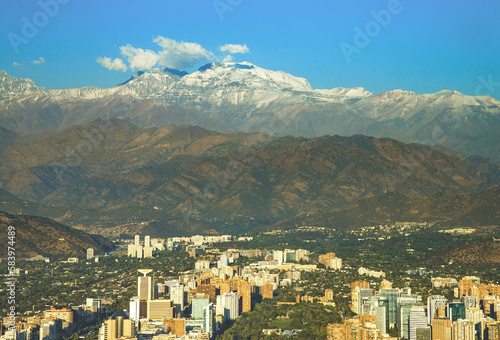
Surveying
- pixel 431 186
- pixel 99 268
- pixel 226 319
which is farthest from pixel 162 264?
pixel 431 186

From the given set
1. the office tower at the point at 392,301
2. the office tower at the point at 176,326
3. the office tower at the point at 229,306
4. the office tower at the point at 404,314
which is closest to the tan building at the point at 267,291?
the office tower at the point at 229,306

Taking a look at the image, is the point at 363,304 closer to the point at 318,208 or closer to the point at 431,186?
the point at 318,208

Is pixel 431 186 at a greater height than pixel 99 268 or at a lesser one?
greater

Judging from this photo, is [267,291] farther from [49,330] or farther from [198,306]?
[49,330]

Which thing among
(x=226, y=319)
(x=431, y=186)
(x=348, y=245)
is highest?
(x=431, y=186)

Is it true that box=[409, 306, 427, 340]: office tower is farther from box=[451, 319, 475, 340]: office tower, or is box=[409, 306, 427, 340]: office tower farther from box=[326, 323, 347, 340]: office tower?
box=[326, 323, 347, 340]: office tower

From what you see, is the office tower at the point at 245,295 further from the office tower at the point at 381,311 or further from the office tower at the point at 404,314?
the office tower at the point at 404,314

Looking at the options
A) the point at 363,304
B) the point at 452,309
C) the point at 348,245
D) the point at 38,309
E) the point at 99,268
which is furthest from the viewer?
the point at 348,245

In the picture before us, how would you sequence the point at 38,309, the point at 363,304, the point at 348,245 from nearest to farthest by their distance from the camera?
the point at 363,304 < the point at 38,309 < the point at 348,245
